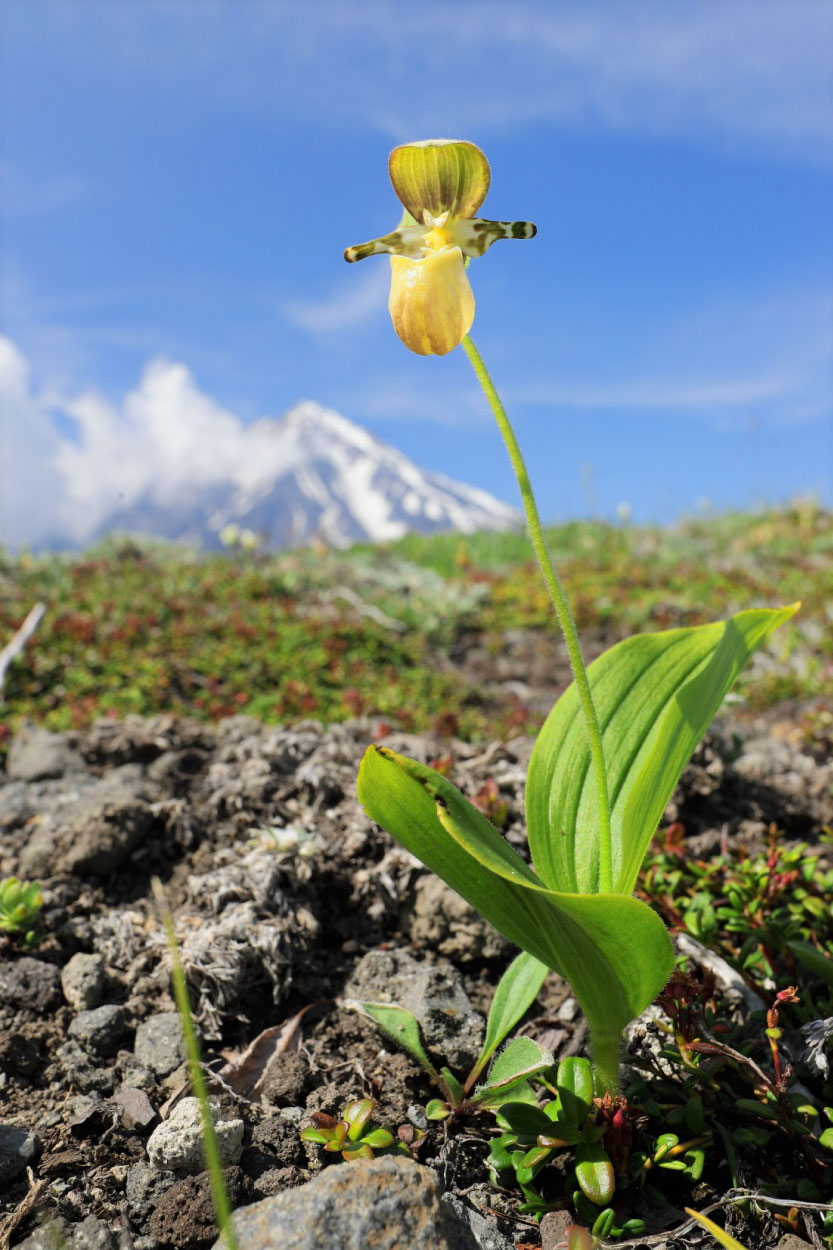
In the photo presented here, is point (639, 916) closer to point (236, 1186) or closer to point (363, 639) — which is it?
point (236, 1186)

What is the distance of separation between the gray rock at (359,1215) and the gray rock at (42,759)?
3.24 meters

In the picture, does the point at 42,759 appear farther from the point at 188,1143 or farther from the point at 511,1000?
the point at 511,1000

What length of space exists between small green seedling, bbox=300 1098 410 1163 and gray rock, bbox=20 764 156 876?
5.39ft

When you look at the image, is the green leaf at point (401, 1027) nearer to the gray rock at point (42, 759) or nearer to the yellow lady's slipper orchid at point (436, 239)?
the yellow lady's slipper orchid at point (436, 239)

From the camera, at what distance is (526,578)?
1106 cm

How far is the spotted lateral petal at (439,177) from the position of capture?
189 centimetres

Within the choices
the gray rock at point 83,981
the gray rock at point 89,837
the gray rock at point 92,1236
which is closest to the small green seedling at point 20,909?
the gray rock at point 83,981

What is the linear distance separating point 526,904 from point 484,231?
170cm

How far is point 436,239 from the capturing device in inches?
75.4

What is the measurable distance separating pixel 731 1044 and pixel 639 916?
1.06 m

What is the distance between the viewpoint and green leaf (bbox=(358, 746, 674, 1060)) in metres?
1.88

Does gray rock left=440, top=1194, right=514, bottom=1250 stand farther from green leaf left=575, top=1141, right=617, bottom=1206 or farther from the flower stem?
the flower stem

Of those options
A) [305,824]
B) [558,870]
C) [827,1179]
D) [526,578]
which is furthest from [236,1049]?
[526,578]

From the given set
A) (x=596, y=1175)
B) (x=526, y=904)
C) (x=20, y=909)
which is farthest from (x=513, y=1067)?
(x=20, y=909)
